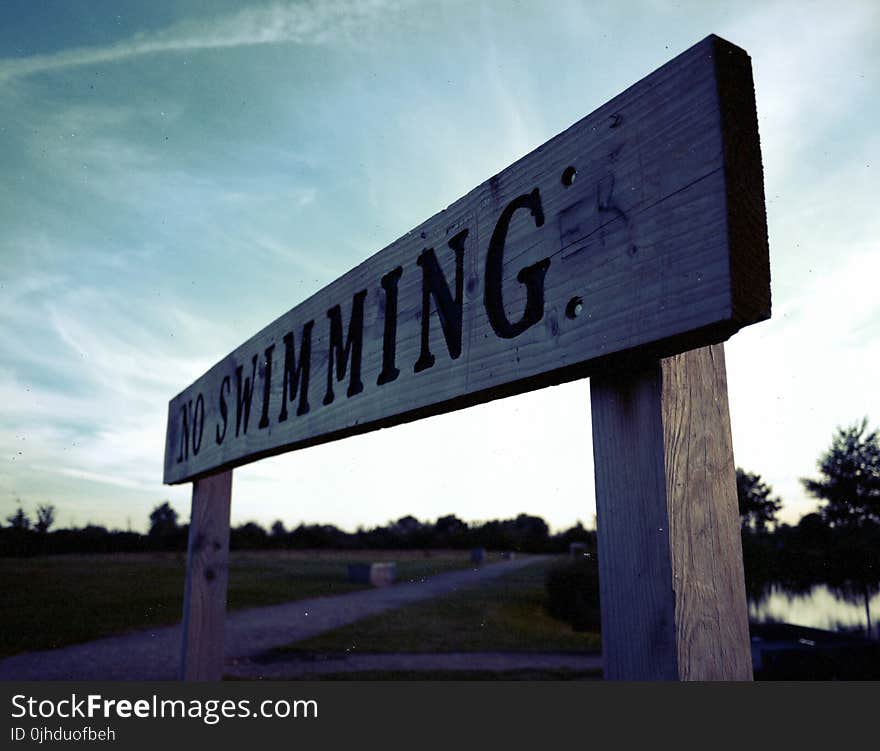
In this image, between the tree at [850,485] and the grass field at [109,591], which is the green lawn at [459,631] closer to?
the grass field at [109,591]

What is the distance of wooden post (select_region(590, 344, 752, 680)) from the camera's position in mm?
982

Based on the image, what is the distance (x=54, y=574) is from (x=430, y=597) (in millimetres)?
11278

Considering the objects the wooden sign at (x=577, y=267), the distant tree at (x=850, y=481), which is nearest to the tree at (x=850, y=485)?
the distant tree at (x=850, y=481)

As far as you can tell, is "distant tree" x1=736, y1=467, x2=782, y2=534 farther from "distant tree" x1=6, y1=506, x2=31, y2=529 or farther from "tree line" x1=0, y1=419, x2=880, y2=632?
"distant tree" x1=6, y1=506, x2=31, y2=529

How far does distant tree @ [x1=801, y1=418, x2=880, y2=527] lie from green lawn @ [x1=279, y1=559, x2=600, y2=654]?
25.9 metres

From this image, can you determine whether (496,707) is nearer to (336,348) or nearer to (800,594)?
(336,348)

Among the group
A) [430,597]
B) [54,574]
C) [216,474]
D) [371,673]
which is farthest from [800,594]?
[216,474]

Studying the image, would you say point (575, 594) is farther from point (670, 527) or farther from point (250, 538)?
point (250, 538)

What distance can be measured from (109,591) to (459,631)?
29.7 ft

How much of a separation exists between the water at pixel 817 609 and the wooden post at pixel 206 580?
60.5ft

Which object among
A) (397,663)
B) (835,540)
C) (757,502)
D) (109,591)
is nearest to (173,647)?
(397,663)

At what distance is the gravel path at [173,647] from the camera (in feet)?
24.5

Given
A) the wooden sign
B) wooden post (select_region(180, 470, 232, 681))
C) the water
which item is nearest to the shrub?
the water

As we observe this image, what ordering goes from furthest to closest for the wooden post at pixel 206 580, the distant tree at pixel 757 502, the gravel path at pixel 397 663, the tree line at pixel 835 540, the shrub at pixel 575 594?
1. the distant tree at pixel 757 502
2. the tree line at pixel 835 540
3. the shrub at pixel 575 594
4. the gravel path at pixel 397 663
5. the wooden post at pixel 206 580
